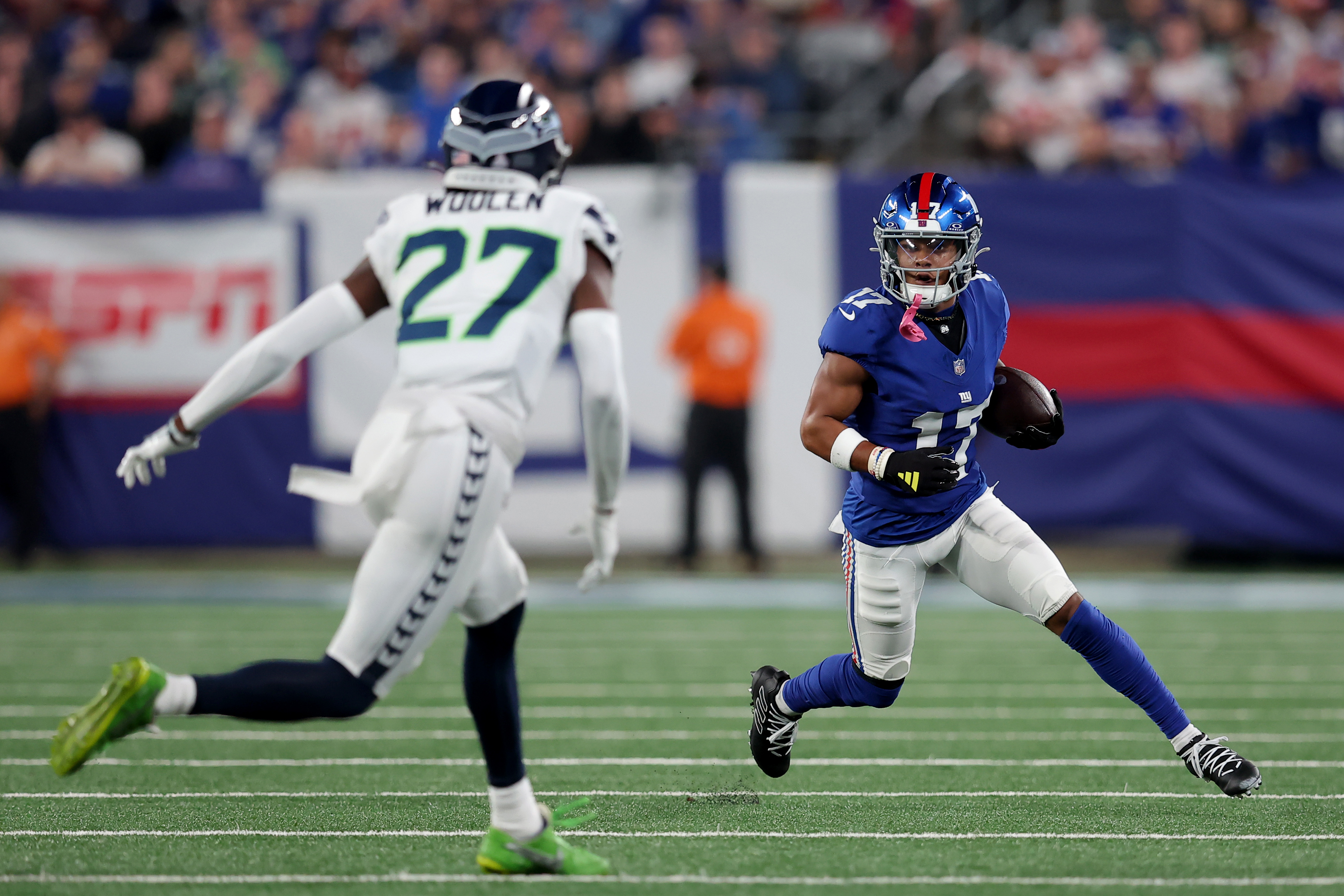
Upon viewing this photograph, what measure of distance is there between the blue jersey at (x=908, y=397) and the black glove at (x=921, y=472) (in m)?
0.15

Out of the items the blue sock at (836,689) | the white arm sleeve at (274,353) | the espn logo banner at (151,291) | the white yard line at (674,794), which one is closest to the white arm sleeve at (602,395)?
the white arm sleeve at (274,353)

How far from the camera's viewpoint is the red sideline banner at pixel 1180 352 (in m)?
10.4

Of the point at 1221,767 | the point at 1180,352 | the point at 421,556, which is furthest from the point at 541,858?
the point at 1180,352

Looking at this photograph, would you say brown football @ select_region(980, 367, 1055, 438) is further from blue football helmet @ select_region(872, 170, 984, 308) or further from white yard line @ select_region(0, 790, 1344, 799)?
white yard line @ select_region(0, 790, 1344, 799)

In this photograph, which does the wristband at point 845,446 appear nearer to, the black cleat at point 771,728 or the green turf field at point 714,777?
the black cleat at point 771,728

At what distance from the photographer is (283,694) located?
342cm

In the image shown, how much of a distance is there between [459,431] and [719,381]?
6938 mm

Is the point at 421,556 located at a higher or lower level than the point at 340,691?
higher

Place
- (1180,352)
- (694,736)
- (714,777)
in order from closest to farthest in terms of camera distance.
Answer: (714,777) < (694,736) < (1180,352)

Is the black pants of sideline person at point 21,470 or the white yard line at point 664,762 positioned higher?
the white yard line at point 664,762

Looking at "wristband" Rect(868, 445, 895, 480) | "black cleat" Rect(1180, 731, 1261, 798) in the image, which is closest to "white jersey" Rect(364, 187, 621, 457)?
"wristband" Rect(868, 445, 895, 480)

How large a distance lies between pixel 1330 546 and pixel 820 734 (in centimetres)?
600

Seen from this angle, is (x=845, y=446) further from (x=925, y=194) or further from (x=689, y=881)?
(x=689, y=881)

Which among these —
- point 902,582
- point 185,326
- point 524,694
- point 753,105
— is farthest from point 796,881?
point 753,105
